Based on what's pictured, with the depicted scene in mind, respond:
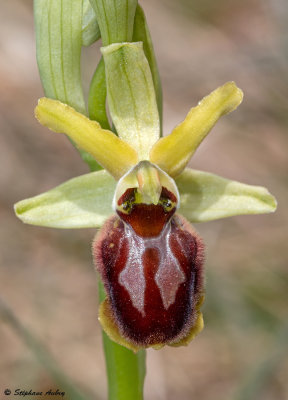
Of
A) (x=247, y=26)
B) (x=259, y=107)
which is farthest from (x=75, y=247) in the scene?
(x=247, y=26)

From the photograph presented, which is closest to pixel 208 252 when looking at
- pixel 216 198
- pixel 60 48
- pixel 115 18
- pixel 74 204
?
pixel 216 198

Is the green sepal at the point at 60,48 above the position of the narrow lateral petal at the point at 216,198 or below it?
above

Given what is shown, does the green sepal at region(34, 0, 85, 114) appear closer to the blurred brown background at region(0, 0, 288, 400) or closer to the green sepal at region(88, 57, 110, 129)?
the green sepal at region(88, 57, 110, 129)

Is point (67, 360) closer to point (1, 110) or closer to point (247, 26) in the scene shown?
point (1, 110)

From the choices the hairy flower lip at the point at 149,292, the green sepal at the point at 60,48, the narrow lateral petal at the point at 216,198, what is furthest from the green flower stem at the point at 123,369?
the green sepal at the point at 60,48

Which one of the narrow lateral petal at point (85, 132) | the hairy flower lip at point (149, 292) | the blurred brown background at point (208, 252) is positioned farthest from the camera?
the blurred brown background at point (208, 252)

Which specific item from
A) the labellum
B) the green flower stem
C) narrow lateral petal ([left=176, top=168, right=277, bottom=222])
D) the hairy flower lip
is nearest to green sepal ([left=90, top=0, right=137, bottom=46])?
the labellum

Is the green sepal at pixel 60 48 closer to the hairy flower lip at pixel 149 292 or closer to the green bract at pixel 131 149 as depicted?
the green bract at pixel 131 149
